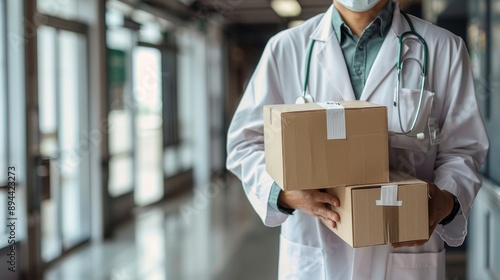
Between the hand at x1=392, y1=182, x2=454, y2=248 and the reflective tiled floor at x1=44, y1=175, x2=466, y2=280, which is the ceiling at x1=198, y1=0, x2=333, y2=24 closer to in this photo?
the reflective tiled floor at x1=44, y1=175, x2=466, y2=280

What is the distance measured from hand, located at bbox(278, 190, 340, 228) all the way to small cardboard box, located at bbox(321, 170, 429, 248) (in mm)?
54

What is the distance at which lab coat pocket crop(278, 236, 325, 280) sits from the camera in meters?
Answer: 1.23

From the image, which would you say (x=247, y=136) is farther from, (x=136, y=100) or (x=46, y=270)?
(x=136, y=100)

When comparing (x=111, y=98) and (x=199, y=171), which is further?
(x=199, y=171)

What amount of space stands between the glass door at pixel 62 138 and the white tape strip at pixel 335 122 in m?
3.35

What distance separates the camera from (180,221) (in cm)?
581

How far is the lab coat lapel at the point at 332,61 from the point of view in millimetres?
1198

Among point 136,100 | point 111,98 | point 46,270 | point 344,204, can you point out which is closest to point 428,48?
point 344,204

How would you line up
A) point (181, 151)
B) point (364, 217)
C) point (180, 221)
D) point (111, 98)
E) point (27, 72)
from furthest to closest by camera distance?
point (181, 151), point (180, 221), point (111, 98), point (27, 72), point (364, 217)

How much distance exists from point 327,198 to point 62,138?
4068 mm

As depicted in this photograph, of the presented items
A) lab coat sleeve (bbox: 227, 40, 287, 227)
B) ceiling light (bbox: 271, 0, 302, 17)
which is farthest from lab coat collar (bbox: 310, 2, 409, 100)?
ceiling light (bbox: 271, 0, 302, 17)

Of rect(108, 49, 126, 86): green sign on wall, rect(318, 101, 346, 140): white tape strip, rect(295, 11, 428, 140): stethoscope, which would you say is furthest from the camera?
rect(108, 49, 126, 86): green sign on wall

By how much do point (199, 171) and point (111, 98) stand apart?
3.48 meters

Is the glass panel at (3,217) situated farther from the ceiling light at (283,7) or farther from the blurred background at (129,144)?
the ceiling light at (283,7)
